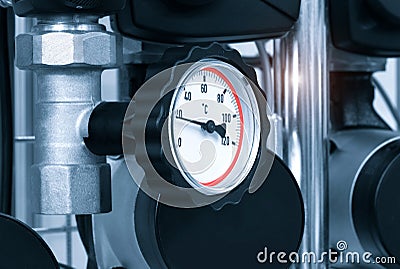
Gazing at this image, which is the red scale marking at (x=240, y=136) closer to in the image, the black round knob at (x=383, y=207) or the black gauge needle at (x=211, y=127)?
the black gauge needle at (x=211, y=127)

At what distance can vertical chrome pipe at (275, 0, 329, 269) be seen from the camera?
76cm

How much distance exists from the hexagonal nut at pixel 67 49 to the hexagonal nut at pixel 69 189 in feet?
0.26

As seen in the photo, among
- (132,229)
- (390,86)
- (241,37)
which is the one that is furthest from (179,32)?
(390,86)

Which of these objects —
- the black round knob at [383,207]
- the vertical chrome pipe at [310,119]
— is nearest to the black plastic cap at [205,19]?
the vertical chrome pipe at [310,119]

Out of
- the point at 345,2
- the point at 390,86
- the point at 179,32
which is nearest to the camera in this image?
the point at 179,32

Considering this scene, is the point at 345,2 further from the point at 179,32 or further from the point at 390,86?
the point at 390,86

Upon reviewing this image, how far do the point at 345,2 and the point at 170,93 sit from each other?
295 millimetres

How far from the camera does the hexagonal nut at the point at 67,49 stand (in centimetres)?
58

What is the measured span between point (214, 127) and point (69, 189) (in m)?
0.12

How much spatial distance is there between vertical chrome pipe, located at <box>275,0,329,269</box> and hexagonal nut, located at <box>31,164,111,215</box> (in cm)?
24

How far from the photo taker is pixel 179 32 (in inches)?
26.6

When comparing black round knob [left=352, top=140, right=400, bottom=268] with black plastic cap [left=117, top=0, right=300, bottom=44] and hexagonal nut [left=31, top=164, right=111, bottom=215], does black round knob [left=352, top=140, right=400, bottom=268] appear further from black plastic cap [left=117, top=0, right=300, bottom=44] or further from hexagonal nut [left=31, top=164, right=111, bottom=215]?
hexagonal nut [left=31, top=164, right=111, bottom=215]

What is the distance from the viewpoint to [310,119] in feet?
2.52

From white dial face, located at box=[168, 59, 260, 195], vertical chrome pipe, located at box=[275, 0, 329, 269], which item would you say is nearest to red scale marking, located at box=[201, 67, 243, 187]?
white dial face, located at box=[168, 59, 260, 195]
